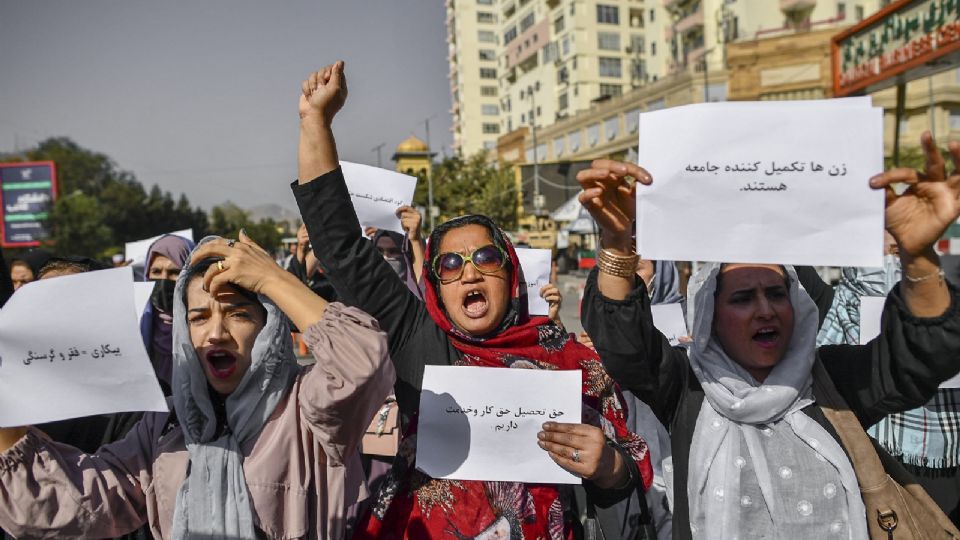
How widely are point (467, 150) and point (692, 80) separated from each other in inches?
1985

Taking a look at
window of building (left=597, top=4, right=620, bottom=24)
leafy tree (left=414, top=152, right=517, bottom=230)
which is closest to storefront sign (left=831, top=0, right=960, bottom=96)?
leafy tree (left=414, top=152, right=517, bottom=230)

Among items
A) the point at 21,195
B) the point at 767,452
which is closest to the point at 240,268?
the point at 767,452

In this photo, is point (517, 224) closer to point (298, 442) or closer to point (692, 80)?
point (692, 80)

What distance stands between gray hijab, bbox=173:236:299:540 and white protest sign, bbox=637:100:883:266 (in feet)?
3.44

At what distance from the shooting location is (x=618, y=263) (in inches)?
72.7

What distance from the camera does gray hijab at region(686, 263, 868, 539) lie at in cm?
200

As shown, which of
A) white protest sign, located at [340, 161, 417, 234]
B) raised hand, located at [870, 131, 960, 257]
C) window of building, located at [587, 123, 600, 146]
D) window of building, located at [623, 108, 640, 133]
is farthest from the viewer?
window of building, located at [587, 123, 600, 146]

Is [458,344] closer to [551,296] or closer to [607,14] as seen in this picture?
[551,296]

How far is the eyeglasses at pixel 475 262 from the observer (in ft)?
7.60

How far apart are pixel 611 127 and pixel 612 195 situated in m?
41.3

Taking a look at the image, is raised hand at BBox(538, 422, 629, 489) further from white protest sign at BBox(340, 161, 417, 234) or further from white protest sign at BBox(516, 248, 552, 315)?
white protest sign at BBox(516, 248, 552, 315)

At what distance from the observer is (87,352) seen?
1.82m

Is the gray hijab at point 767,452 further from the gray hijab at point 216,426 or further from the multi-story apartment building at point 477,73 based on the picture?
the multi-story apartment building at point 477,73

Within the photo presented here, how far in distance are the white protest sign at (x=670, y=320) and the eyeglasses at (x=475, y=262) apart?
193 cm
